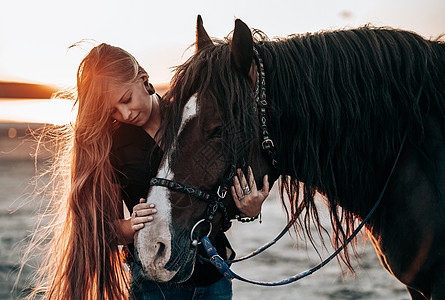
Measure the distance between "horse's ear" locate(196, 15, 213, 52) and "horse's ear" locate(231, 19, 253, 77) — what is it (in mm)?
337

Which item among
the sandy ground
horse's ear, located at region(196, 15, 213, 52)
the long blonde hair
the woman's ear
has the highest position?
horse's ear, located at region(196, 15, 213, 52)

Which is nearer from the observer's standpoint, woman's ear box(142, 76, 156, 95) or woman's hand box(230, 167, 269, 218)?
woman's hand box(230, 167, 269, 218)

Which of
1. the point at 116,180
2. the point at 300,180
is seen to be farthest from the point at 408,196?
the point at 116,180

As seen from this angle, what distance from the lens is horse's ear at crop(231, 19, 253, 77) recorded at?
183cm

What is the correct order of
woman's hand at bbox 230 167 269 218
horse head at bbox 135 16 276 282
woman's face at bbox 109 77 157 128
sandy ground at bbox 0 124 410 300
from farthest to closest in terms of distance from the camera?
sandy ground at bbox 0 124 410 300 < woman's face at bbox 109 77 157 128 < woman's hand at bbox 230 167 269 218 < horse head at bbox 135 16 276 282

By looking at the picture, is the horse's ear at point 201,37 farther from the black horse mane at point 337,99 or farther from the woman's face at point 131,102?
the woman's face at point 131,102

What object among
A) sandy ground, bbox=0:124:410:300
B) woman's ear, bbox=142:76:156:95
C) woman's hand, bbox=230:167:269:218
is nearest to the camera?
woman's hand, bbox=230:167:269:218

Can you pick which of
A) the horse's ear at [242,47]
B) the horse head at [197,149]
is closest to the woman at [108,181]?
the horse head at [197,149]

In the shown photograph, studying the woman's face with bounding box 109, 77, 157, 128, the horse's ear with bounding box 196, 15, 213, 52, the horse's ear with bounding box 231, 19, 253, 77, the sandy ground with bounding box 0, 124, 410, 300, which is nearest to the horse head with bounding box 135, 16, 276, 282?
the horse's ear with bounding box 231, 19, 253, 77

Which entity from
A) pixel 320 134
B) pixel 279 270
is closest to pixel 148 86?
pixel 320 134

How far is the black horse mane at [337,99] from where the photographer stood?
1906mm

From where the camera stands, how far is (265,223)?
27.0 feet

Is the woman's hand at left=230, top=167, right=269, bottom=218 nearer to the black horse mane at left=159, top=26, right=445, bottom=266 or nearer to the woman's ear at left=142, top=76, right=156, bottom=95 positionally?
the black horse mane at left=159, top=26, right=445, bottom=266

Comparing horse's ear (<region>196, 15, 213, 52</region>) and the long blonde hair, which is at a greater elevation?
horse's ear (<region>196, 15, 213, 52</region>)
